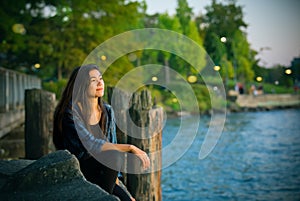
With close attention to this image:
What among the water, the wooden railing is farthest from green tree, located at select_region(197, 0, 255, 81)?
the wooden railing

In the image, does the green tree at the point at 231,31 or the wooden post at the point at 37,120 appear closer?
the wooden post at the point at 37,120

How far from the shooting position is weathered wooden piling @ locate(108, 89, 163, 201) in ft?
15.1

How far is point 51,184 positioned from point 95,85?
1002 mm

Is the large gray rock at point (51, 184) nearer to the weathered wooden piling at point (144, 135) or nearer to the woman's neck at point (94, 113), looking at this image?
the woman's neck at point (94, 113)

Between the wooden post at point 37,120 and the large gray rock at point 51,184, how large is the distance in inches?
129

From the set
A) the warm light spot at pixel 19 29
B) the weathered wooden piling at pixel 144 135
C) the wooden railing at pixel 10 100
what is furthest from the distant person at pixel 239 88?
the weathered wooden piling at pixel 144 135

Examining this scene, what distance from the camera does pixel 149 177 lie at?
4.70m

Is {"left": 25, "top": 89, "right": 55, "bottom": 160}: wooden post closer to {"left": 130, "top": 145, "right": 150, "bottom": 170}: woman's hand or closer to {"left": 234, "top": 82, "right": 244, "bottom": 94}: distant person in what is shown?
{"left": 130, "top": 145, "right": 150, "bottom": 170}: woman's hand

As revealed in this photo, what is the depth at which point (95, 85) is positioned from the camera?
3.24 m

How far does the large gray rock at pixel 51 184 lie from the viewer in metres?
2.39

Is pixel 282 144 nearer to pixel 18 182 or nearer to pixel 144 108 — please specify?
pixel 144 108

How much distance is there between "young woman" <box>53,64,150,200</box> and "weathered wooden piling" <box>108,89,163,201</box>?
4.31ft

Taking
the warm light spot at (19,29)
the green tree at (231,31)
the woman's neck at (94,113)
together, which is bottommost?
the woman's neck at (94,113)

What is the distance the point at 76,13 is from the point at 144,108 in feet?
67.6
